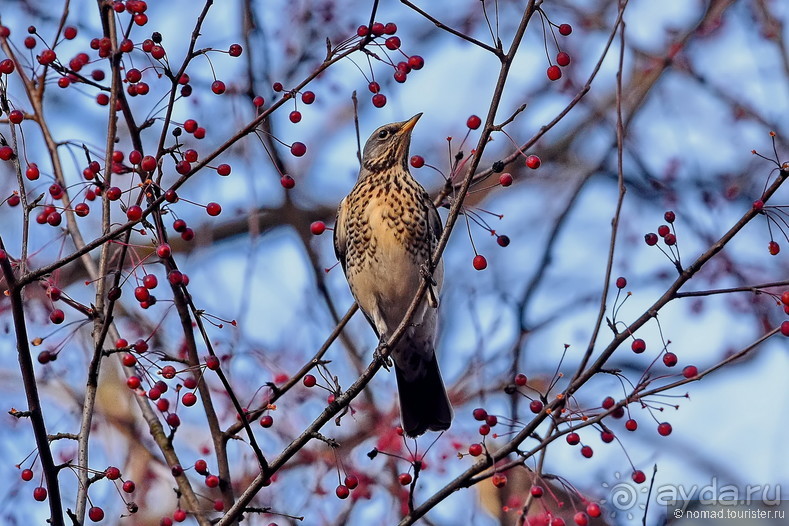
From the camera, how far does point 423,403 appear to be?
5172mm

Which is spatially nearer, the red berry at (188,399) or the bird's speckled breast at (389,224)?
the red berry at (188,399)

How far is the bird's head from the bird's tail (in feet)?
3.85

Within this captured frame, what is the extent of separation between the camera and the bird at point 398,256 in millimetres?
5078

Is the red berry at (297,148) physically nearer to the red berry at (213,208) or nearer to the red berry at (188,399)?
the red berry at (213,208)

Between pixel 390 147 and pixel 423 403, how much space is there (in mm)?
1409

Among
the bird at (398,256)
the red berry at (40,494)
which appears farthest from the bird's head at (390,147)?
the red berry at (40,494)

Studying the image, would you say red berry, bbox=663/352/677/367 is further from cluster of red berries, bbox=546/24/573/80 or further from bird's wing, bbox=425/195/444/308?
bird's wing, bbox=425/195/444/308

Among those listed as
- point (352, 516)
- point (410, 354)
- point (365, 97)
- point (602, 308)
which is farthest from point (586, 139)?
point (602, 308)

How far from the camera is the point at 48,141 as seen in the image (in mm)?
4000

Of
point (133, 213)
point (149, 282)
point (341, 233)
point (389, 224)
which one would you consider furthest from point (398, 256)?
point (133, 213)

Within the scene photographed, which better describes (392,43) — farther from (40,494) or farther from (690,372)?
(40,494)

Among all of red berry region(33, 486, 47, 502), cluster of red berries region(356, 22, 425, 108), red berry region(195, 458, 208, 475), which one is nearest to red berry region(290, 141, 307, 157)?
cluster of red berries region(356, 22, 425, 108)

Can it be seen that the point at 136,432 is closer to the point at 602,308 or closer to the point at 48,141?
the point at 48,141

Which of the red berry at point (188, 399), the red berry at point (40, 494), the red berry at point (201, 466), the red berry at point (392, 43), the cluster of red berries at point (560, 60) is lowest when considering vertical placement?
the red berry at point (40, 494)
